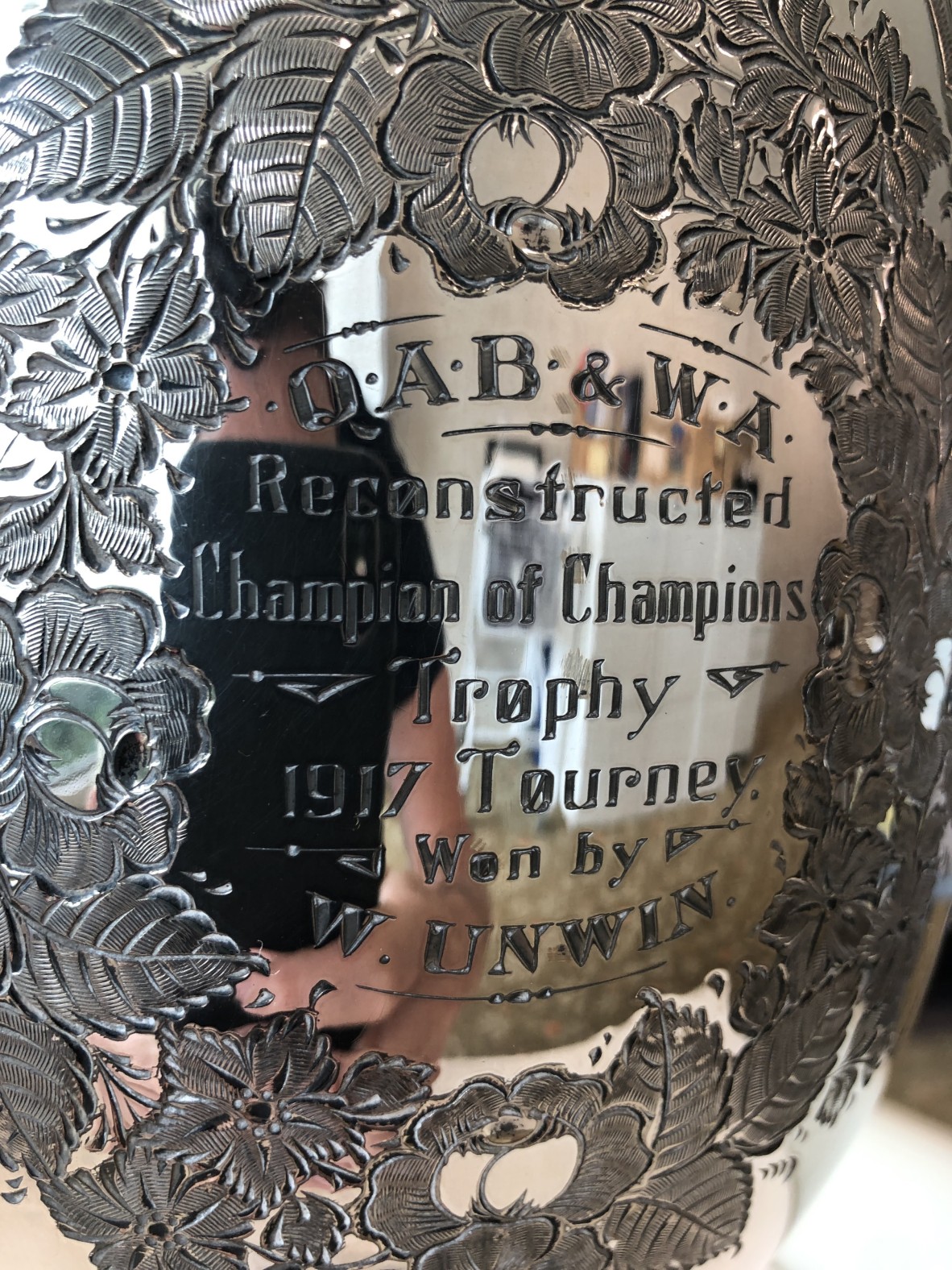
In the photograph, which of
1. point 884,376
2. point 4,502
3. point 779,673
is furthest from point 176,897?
point 884,376

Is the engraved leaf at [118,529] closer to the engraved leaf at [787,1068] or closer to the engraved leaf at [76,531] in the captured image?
the engraved leaf at [76,531]

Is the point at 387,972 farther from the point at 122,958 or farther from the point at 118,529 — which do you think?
the point at 118,529

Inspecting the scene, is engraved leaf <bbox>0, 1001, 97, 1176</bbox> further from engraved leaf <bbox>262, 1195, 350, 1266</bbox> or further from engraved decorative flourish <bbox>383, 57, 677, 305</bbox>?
engraved decorative flourish <bbox>383, 57, 677, 305</bbox>

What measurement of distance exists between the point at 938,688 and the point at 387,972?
1.11 feet

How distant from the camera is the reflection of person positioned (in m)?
0.39

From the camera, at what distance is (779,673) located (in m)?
0.46

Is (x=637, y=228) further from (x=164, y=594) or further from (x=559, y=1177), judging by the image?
(x=559, y=1177)

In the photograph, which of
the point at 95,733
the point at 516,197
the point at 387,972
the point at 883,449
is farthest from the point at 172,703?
the point at 883,449

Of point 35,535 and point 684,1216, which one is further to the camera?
point 684,1216

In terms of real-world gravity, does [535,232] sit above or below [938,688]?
above

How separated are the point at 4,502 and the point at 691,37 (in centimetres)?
35

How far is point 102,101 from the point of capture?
0.40 metres

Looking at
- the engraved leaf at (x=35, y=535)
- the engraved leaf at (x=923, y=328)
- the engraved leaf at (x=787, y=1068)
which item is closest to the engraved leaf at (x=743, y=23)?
the engraved leaf at (x=923, y=328)

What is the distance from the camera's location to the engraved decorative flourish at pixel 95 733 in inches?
15.9
